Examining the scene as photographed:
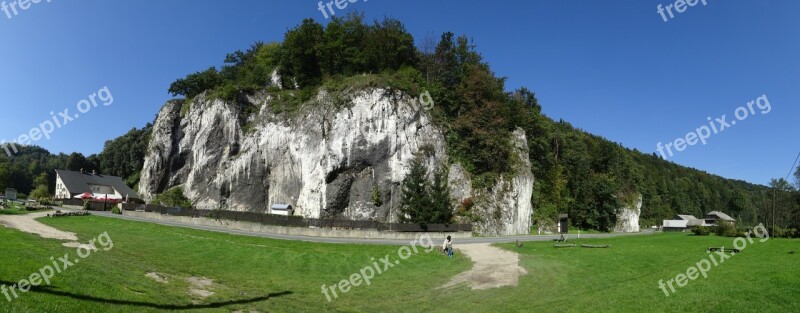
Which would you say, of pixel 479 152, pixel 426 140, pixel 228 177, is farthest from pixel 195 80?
pixel 479 152

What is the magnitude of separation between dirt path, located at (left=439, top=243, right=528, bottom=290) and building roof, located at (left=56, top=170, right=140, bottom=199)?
75.5 metres

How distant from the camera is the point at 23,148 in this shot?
572 feet

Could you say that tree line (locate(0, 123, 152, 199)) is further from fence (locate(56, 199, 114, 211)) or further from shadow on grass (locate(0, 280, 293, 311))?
shadow on grass (locate(0, 280, 293, 311))

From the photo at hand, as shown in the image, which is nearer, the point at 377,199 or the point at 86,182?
the point at 377,199

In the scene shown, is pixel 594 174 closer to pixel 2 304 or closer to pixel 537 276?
pixel 537 276

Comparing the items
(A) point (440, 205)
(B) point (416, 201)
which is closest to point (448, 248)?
(B) point (416, 201)

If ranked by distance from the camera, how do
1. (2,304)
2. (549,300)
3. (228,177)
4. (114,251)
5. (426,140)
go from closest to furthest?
(2,304)
(549,300)
(114,251)
(426,140)
(228,177)

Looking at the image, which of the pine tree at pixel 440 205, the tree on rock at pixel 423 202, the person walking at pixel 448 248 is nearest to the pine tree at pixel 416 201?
the tree on rock at pixel 423 202

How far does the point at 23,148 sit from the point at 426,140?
186020mm

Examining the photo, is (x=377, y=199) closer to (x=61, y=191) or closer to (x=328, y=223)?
(x=328, y=223)

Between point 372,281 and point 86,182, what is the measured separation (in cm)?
8969

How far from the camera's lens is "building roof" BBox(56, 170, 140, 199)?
84.7 m

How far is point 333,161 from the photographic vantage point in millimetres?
54656

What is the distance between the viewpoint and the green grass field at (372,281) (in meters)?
12.8
